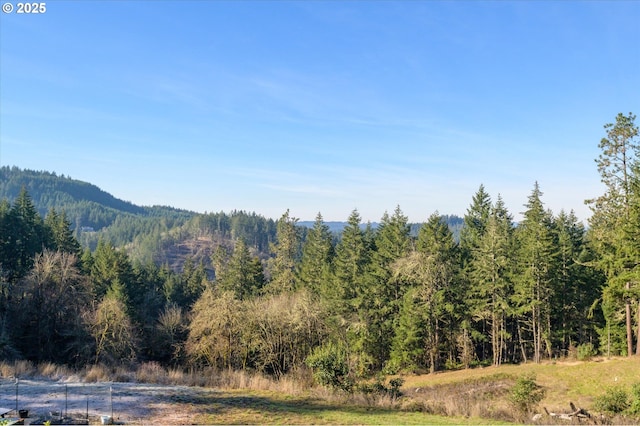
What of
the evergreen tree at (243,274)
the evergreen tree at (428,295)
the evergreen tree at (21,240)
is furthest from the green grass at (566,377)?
the evergreen tree at (21,240)

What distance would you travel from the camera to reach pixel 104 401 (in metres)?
16.4

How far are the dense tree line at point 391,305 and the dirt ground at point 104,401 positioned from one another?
13125 mm

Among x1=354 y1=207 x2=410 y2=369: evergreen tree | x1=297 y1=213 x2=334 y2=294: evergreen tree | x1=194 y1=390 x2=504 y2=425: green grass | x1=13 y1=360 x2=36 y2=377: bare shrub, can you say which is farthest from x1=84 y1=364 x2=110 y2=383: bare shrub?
x1=297 y1=213 x2=334 y2=294: evergreen tree

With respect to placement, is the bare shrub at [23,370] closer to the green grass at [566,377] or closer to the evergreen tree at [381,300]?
the evergreen tree at [381,300]

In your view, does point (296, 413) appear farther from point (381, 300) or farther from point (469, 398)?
point (381, 300)

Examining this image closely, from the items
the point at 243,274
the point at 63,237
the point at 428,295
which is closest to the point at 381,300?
the point at 428,295

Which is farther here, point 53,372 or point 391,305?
point 391,305

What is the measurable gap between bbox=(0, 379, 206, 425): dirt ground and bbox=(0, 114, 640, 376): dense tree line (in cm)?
1312

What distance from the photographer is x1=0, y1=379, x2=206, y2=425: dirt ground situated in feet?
47.3

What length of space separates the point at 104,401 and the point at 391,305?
27.9m

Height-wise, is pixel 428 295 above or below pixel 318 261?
below

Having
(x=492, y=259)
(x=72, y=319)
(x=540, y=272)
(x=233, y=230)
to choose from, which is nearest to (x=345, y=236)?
(x=492, y=259)

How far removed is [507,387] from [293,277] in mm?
25935

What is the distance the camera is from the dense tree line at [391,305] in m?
32.9
